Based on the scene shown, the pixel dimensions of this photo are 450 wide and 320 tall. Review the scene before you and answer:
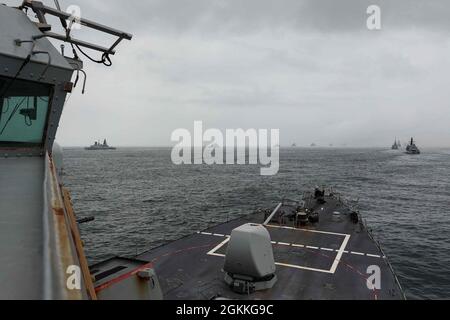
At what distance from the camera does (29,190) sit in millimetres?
5801

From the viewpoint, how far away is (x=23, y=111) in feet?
26.7

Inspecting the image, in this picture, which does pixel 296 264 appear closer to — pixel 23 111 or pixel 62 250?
pixel 23 111

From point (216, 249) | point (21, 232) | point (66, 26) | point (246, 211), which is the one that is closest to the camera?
point (21, 232)

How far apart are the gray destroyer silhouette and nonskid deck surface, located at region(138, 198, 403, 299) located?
68mm

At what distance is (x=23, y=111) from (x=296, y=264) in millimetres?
18094

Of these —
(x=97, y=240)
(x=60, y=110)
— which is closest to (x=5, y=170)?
(x=60, y=110)

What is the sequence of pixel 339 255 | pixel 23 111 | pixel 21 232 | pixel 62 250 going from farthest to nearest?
pixel 339 255, pixel 23 111, pixel 21 232, pixel 62 250

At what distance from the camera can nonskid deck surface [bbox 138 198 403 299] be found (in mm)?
17812

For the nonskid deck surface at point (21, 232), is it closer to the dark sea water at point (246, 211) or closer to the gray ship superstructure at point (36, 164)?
the gray ship superstructure at point (36, 164)

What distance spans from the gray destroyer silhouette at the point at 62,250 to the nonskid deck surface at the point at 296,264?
7 cm

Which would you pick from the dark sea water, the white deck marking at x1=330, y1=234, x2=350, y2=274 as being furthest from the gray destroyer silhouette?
the dark sea water

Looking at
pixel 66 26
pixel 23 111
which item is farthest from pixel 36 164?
pixel 66 26

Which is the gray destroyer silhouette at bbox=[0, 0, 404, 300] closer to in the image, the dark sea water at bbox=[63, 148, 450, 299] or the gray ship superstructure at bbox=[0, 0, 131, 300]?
the gray ship superstructure at bbox=[0, 0, 131, 300]
